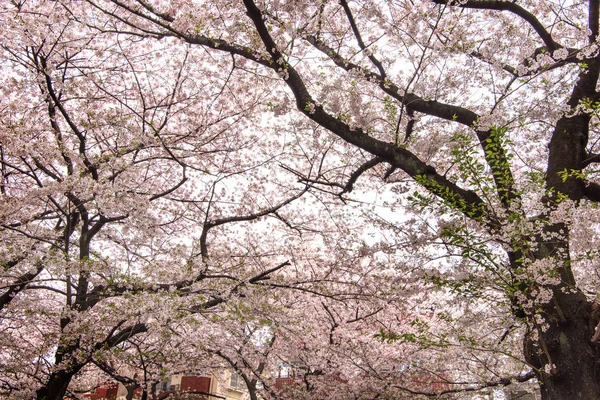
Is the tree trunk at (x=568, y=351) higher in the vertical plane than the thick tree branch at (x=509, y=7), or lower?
lower

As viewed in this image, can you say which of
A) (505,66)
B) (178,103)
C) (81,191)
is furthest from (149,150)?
(505,66)

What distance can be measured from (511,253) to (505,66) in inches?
138

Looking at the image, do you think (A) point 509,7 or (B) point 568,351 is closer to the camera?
(B) point 568,351

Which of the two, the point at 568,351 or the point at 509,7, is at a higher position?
the point at 509,7

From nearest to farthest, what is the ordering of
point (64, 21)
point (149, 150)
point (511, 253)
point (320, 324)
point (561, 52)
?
1. point (511, 253)
2. point (561, 52)
3. point (64, 21)
4. point (149, 150)
5. point (320, 324)

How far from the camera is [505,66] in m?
7.16

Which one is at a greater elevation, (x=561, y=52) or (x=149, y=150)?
(x=149, y=150)

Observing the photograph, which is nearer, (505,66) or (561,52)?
(561,52)

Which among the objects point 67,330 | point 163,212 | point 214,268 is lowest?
point 67,330

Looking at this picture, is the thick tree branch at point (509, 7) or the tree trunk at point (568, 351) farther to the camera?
the thick tree branch at point (509, 7)

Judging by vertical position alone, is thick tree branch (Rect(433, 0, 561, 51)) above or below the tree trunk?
above

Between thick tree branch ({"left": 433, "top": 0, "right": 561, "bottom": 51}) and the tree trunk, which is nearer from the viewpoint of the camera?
the tree trunk

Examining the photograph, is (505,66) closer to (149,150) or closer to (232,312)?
(232,312)

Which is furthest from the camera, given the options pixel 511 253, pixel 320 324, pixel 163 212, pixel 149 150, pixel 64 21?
pixel 320 324
